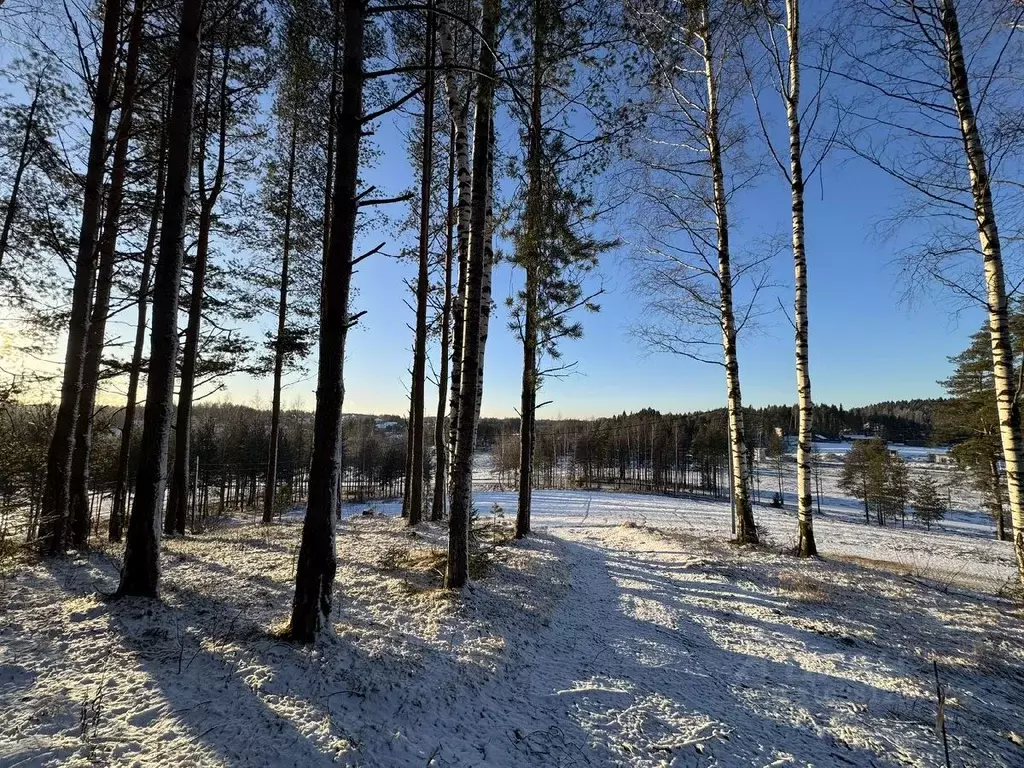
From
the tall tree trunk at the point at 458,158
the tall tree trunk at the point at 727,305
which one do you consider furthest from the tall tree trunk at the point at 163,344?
the tall tree trunk at the point at 727,305

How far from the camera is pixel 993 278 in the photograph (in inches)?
223

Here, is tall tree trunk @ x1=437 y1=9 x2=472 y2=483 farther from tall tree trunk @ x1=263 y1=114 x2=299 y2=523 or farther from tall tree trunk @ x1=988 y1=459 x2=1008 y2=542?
tall tree trunk @ x1=988 y1=459 x2=1008 y2=542

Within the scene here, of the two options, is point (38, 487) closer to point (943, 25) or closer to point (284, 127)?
point (284, 127)

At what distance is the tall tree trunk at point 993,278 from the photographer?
212 inches

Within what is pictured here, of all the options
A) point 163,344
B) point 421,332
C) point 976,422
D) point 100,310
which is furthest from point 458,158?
point 976,422

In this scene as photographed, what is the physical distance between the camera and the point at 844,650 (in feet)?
14.1

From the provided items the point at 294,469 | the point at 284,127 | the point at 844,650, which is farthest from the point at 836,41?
the point at 294,469

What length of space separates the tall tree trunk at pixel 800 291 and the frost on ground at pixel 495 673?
2.05 metres

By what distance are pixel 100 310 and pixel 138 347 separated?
365 cm

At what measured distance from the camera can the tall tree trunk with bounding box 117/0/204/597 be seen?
401 centimetres

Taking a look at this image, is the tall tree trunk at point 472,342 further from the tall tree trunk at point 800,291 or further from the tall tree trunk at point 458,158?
the tall tree trunk at point 800,291

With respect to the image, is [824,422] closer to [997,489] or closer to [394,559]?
[997,489]

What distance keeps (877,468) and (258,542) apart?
132ft

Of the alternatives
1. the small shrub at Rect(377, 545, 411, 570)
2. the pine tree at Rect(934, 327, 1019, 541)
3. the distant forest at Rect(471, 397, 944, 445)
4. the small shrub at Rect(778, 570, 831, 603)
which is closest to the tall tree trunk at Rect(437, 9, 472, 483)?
the small shrub at Rect(377, 545, 411, 570)
